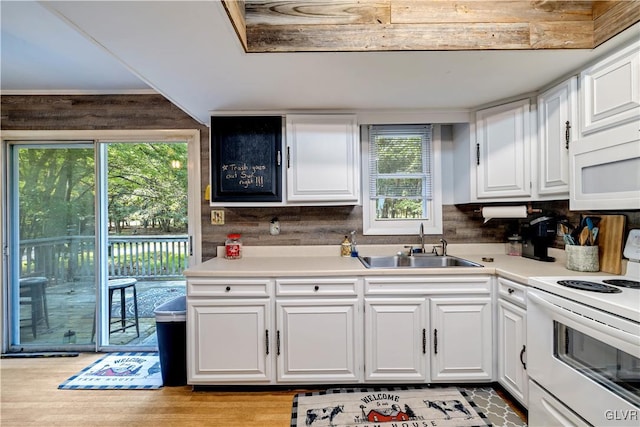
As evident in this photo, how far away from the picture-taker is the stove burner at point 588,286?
53.1 inches

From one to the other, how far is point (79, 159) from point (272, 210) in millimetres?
1901

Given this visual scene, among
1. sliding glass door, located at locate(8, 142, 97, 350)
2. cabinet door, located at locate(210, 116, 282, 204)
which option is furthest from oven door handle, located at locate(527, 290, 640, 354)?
sliding glass door, located at locate(8, 142, 97, 350)

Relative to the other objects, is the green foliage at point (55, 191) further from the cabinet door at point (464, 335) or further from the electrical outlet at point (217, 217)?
the cabinet door at point (464, 335)

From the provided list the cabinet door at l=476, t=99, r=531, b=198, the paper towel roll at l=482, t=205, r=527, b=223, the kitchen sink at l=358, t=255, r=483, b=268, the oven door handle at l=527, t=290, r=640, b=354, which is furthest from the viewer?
the kitchen sink at l=358, t=255, r=483, b=268

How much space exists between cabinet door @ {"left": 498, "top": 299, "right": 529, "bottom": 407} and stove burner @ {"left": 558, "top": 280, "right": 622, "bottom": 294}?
34cm

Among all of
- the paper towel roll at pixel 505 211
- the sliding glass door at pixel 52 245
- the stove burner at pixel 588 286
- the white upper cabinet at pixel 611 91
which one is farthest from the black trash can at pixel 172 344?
the white upper cabinet at pixel 611 91

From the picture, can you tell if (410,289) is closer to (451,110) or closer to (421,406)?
(421,406)

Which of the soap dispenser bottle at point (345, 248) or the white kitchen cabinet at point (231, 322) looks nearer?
the white kitchen cabinet at point (231, 322)

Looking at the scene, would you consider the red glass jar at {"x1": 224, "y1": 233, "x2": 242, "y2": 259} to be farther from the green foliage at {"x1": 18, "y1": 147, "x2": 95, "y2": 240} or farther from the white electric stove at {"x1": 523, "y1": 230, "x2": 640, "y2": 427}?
the white electric stove at {"x1": 523, "y1": 230, "x2": 640, "y2": 427}

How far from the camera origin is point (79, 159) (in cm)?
283

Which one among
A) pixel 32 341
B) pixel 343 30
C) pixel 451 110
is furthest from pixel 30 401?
pixel 451 110

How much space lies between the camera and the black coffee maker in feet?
7.16

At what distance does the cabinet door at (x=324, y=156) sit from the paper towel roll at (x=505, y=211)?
1.07m

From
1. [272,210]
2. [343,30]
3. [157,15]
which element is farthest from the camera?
[272,210]
